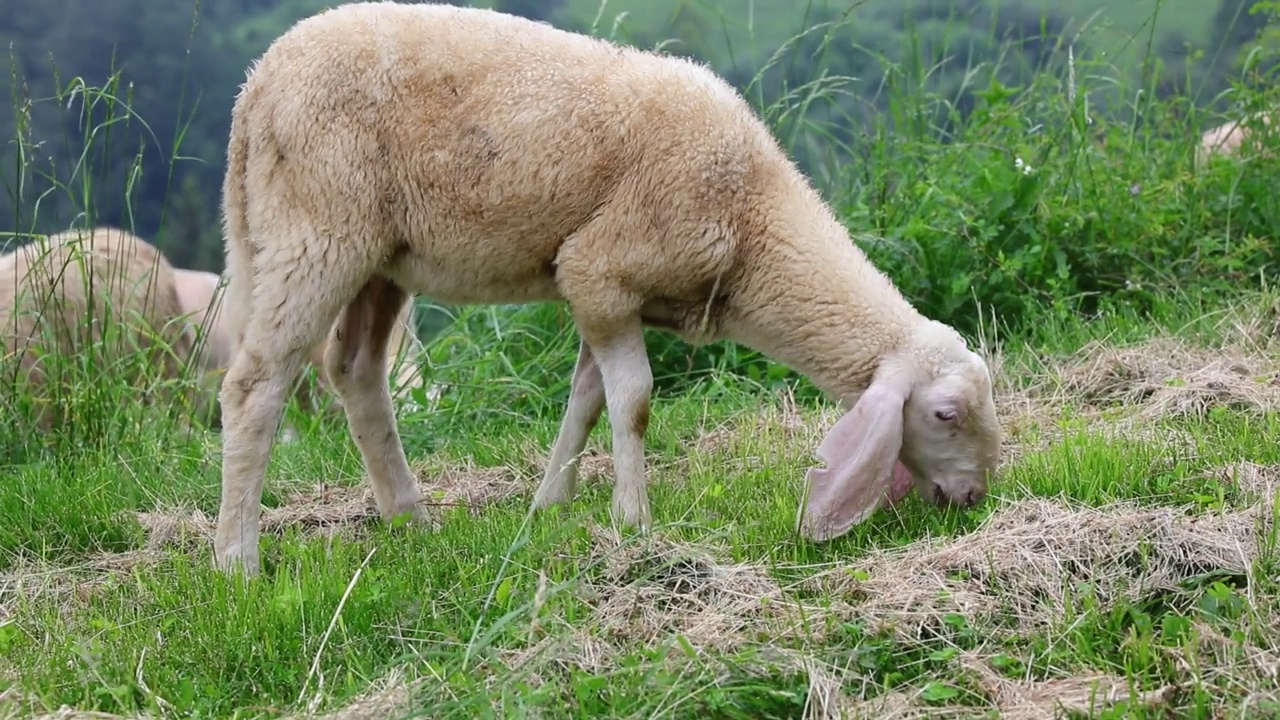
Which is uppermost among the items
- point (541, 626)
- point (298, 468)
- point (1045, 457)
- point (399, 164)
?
point (399, 164)

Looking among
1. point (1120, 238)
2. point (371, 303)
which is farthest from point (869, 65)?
point (371, 303)

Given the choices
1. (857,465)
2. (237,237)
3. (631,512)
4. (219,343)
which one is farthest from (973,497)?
(219,343)

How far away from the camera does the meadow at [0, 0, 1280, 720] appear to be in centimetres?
315

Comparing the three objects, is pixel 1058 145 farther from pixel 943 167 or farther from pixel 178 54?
pixel 178 54

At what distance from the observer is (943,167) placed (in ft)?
22.4

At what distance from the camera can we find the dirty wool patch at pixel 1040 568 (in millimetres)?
3395

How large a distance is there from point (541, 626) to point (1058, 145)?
15.0 feet

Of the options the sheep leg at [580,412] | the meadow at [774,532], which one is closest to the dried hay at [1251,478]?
the meadow at [774,532]

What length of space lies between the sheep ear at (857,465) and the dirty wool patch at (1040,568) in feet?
0.57

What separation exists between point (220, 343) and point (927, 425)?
488 cm

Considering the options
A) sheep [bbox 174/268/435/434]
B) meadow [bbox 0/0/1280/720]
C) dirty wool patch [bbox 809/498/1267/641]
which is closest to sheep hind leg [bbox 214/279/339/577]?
meadow [bbox 0/0/1280/720]

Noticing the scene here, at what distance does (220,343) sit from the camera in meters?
8.05

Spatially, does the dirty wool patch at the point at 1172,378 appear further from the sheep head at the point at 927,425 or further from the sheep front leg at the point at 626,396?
the sheep front leg at the point at 626,396

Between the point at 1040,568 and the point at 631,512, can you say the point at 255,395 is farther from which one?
the point at 1040,568
